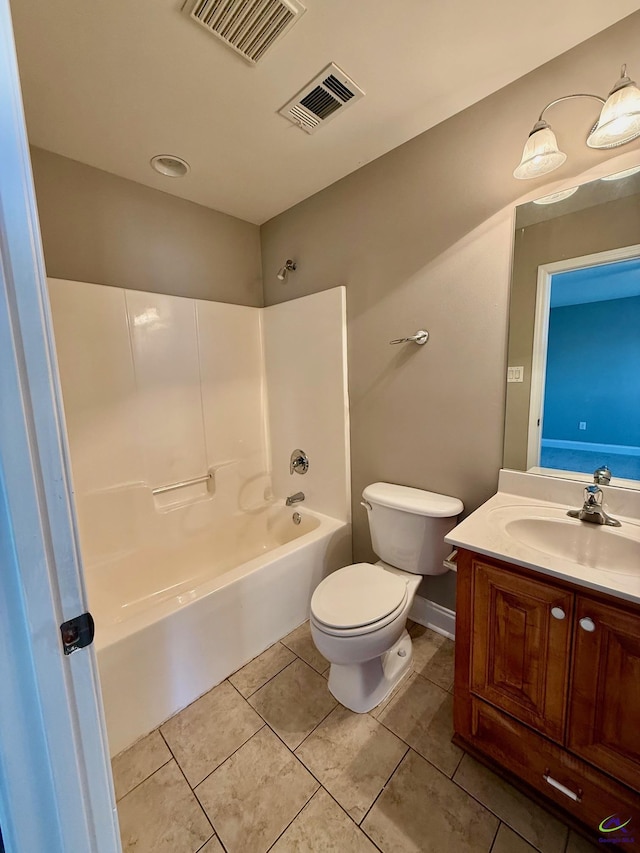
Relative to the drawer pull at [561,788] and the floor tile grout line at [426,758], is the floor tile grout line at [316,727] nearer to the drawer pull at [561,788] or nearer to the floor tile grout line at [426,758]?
the floor tile grout line at [426,758]

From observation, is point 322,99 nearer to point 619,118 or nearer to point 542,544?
point 619,118

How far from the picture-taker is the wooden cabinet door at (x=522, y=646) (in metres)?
0.97

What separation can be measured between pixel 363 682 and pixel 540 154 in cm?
208

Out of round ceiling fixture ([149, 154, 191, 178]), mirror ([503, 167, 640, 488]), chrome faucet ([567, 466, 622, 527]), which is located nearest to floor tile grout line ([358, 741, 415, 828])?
chrome faucet ([567, 466, 622, 527])

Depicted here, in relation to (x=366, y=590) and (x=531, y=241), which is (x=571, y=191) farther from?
(x=366, y=590)

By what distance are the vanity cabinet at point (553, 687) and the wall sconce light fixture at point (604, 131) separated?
4.40 ft

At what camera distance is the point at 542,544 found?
1270 millimetres

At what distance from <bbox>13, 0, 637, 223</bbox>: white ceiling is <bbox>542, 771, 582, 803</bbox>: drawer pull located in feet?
7.41

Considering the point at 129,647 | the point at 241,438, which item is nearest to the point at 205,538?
the point at 241,438

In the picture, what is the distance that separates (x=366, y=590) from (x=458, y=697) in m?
0.47

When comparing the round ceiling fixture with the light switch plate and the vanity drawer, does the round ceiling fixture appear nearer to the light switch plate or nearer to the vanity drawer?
the light switch plate

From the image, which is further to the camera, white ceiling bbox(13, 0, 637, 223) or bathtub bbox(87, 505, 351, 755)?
bathtub bbox(87, 505, 351, 755)

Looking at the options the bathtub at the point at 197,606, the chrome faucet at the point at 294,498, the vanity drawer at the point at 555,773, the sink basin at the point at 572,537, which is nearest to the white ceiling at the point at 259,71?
the sink basin at the point at 572,537

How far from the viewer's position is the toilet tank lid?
5.16 ft
